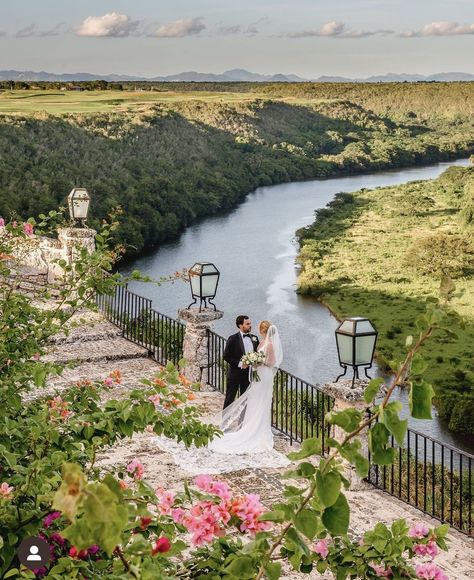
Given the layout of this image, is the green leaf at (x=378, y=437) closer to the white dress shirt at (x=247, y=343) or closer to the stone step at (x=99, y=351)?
the white dress shirt at (x=247, y=343)

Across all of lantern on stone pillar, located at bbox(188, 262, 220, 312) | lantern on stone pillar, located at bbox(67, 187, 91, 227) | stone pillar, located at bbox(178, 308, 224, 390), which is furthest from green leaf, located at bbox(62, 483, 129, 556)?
lantern on stone pillar, located at bbox(67, 187, 91, 227)

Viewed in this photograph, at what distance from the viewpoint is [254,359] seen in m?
10.0

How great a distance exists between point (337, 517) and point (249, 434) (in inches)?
314

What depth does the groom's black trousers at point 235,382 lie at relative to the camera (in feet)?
35.5

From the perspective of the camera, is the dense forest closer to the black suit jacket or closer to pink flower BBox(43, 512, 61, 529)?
the black suit jacket

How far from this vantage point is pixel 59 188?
4503cm

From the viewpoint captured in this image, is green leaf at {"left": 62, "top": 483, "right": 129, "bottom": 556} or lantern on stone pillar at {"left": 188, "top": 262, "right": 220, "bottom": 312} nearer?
green leaf at {"left": 62, "top": 483, "right": 129, "bottom": 556}

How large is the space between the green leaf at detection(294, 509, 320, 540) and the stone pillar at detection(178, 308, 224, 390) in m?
10.3

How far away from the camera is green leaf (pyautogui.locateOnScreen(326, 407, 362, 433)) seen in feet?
7.64

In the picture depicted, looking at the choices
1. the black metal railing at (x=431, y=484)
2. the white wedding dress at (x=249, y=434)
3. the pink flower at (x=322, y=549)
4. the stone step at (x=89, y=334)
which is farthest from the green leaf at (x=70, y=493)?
the stone step at (x=89, y=334)

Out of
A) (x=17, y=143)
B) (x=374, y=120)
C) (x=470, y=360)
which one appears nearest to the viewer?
(x=470, y=360)

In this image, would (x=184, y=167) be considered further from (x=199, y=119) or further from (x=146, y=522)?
(x=146, y=522)

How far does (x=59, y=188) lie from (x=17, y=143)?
7.75 metres

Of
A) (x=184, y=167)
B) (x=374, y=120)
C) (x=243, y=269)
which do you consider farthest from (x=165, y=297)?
(x=374, y=120)
